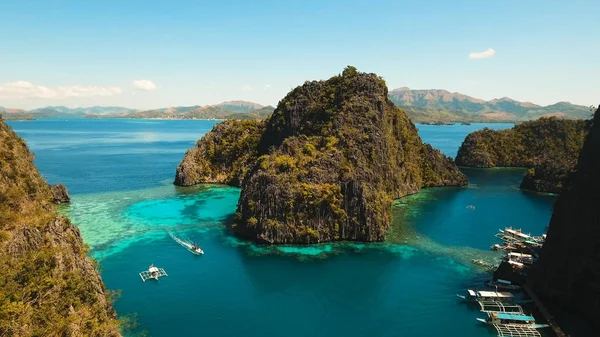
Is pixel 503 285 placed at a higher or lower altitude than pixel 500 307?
higher

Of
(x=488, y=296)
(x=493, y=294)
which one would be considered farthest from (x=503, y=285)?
(x=488, y=296)

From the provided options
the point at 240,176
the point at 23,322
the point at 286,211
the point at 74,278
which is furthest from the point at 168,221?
the point at 23,322

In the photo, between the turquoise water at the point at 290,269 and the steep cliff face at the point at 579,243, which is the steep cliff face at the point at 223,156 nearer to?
the turquoise water at the point at 290,269

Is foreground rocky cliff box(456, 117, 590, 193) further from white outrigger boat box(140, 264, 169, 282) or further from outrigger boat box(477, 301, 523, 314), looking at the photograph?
white outrigger boat box(140, 264, 169, 282)

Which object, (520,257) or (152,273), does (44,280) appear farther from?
(520,257)

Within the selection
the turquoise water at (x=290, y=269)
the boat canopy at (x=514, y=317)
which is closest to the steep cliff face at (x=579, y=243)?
the boat canopy at (x=514, y=317)

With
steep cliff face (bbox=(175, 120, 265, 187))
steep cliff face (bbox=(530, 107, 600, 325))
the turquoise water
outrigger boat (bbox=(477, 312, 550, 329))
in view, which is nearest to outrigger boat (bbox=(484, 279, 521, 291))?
the turquoise water

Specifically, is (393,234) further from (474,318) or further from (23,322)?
(23,322)
